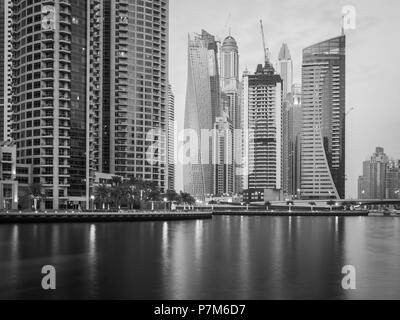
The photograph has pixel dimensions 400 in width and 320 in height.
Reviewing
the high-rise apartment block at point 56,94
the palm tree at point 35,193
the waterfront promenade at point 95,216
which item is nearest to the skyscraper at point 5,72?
the high-rise apartment block at point 56,94

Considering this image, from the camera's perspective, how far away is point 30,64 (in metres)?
57.3

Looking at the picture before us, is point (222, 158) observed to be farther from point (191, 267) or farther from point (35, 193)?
point (191, 267)

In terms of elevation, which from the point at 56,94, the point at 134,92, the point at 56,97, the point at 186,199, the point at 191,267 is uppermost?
the point at 134,92

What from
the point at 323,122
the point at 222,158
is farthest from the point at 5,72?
the point at 323,122

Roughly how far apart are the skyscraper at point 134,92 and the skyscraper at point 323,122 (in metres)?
33.0

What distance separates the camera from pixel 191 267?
20422 mm

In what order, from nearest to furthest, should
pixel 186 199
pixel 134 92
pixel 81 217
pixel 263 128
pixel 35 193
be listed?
pixel 81 217 < pixel 35 193 < pixel 186 199 < pixel 134 92 < pixel 263 128

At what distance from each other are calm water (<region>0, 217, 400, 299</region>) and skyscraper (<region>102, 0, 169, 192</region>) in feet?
148

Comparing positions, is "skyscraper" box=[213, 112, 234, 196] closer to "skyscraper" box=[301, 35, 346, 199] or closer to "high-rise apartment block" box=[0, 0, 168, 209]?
"skyscraper" box=[301, 35, 346, 199]

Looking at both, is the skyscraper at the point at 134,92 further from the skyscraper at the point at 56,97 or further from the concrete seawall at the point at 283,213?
the skyscraper at the point at 56,97

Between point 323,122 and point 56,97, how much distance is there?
2660 inches

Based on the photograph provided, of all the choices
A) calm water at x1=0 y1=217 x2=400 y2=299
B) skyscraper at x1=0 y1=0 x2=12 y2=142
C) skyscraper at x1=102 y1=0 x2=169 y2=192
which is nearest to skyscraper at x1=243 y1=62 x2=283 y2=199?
skyscraper at x1=102 y1=0 x2=169 y2=192

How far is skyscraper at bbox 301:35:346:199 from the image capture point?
9981cm

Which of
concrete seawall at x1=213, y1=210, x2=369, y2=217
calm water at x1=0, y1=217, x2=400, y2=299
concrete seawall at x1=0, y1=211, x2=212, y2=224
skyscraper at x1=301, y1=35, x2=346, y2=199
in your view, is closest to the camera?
calm water at x1=0, y1=217, x2=400, y2=299
